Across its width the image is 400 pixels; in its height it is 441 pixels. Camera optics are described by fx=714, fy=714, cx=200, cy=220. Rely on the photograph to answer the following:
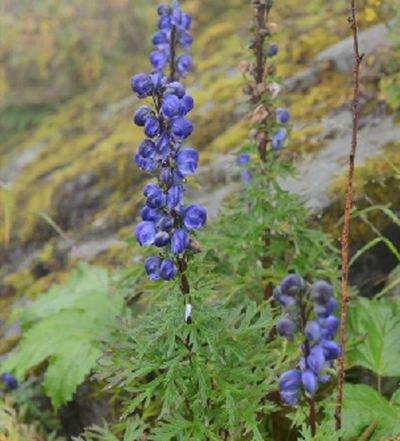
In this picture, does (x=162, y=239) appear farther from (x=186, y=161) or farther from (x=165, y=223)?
(x=186, y=161)

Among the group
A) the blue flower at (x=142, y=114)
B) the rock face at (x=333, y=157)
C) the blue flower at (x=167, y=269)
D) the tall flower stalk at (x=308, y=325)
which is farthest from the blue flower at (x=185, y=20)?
the tall flower stalk at (x=308, y=325)

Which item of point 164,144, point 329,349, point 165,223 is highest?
point 164,144

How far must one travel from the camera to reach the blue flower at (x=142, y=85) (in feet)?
7.63

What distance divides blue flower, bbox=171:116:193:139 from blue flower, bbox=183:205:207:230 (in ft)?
0.82

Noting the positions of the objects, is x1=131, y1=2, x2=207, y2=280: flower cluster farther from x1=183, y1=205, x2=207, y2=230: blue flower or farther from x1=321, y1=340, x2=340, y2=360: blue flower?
x1=321, y1=340, x2=340, y2=360: blue flower

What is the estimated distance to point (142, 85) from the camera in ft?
7.63

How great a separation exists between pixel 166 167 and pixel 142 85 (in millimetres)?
287

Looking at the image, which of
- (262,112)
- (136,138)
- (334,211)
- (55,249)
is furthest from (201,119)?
(262,112)

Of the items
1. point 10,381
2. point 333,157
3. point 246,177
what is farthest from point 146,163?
point 333,157

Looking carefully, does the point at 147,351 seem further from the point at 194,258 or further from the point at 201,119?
the point at 201,119

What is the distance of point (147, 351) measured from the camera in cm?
256

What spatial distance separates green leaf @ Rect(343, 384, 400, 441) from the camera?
9.02 ft

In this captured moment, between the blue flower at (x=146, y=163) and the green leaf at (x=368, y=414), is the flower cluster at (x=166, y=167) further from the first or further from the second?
the green leaf at (x=368, y=414)

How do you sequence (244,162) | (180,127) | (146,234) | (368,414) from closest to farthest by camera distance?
(180,127), (146,234), (368,414), (244,162)
